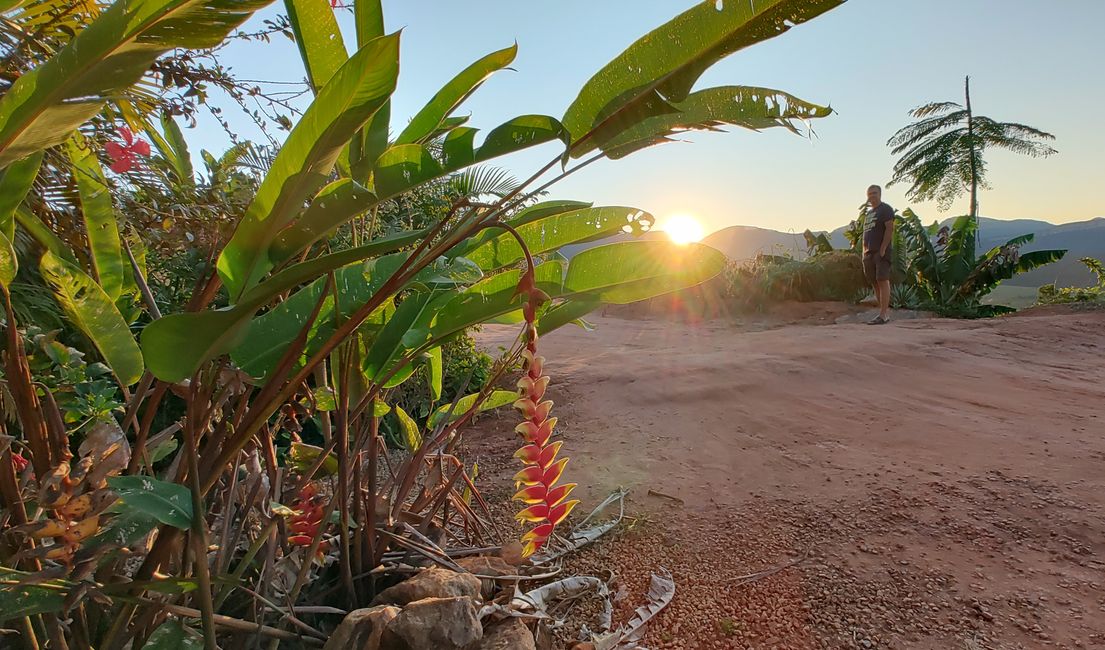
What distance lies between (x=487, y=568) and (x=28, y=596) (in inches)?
33.0

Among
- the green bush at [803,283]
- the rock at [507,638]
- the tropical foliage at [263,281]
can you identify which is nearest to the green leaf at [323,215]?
the tropical foliage at [263,281]

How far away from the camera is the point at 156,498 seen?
741 millimetres

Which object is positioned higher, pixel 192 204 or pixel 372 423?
pixel 192 204

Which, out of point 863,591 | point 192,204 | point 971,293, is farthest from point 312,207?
point 971,293

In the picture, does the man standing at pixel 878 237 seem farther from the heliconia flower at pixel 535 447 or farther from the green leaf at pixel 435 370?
the heliconia flower at pixel 535 447

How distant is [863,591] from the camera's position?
1.50 meters

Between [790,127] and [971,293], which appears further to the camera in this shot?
[971,293]

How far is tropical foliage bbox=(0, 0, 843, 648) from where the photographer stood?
2.23 ft

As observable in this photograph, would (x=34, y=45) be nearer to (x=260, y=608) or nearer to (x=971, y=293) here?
(x=260, y=608)

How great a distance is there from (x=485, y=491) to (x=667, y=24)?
1915 millimetres

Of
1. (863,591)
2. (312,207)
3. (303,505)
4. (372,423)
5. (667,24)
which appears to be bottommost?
(863,591)

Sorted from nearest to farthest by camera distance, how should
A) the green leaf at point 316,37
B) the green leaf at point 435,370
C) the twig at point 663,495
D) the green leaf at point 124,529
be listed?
1. the green leaf at point 124,529
2. the green leaf at point 316,37
3. the green leaf at point 435,370
4. the twig at point 663,495

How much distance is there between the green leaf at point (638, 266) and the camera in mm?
1052

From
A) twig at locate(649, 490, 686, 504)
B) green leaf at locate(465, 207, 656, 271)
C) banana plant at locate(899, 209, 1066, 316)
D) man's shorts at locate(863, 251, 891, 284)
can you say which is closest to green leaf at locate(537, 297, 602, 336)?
green leaf at locate(465, 207, 656, 271)
